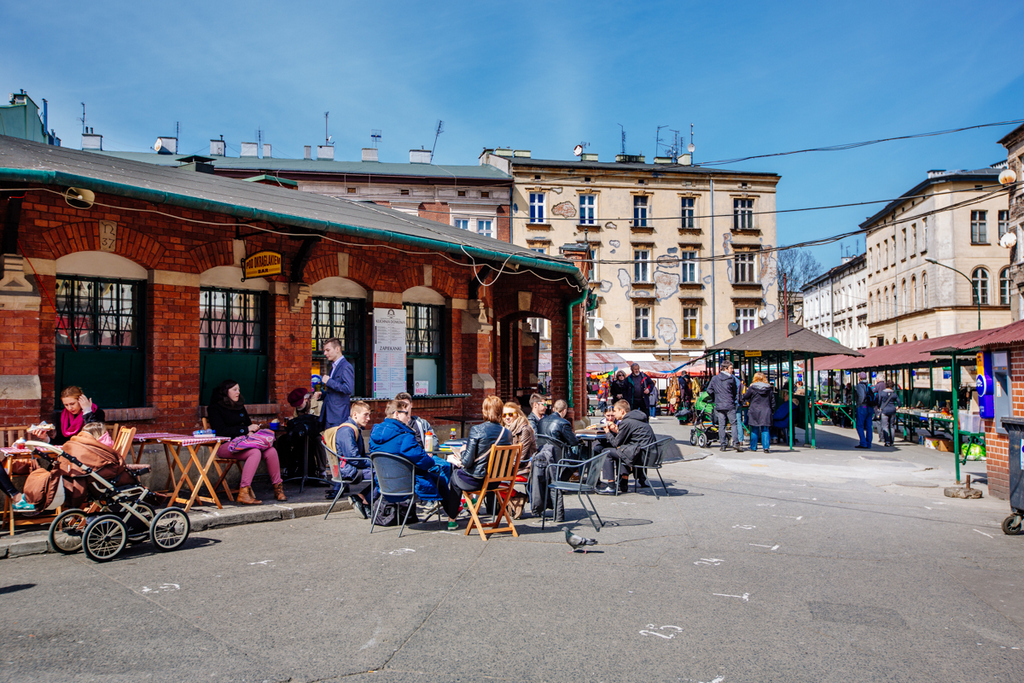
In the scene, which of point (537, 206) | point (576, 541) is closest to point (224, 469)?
point (576, 541)

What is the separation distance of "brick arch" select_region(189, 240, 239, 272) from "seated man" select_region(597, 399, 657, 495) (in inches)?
227

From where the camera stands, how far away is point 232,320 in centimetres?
1090

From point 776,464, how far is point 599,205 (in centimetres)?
2947

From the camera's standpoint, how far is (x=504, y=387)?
62.6ft

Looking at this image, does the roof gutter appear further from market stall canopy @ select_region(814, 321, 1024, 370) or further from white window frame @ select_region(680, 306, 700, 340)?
white window frame @ select_region(680, 306, 700, 340)

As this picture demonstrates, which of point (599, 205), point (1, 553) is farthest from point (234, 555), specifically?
point (599, 205)

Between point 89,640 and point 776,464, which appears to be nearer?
point 89,640

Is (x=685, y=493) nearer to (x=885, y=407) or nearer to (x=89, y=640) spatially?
(x=89, y=640)

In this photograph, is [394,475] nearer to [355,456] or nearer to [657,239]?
[355,456]

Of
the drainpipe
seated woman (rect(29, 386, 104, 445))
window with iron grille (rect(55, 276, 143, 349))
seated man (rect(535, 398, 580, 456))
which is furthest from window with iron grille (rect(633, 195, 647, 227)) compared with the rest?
seated woman (rect(29, 386, 104, 445))

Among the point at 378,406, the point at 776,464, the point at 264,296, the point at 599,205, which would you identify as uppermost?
the point at 599,205

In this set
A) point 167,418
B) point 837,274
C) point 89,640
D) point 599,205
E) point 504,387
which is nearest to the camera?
point 89,640

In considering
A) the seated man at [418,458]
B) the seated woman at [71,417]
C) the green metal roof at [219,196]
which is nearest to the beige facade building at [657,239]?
the green metal roof at [219,196]

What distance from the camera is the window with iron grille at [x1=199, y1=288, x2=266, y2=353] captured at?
1061cm
